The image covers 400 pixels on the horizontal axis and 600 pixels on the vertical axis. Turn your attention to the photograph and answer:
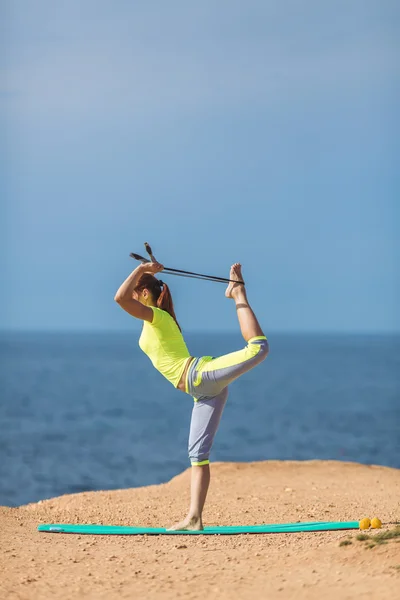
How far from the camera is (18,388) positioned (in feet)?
269

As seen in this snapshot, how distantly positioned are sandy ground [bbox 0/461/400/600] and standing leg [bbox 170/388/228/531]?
36cm

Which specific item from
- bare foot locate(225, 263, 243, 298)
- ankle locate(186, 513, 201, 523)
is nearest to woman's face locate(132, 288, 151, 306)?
bare foot locate(225, 263, 243, 298)

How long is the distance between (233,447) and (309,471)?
28544mm

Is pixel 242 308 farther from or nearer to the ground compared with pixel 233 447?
farther from the ground

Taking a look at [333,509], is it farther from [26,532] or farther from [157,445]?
[157,445]

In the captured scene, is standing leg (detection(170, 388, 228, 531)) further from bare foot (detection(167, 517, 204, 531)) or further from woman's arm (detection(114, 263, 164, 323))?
woman's arm (detection(114, 263, 164, 323))

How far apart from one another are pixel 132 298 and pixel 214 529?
7.63 feet

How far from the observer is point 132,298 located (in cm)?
982

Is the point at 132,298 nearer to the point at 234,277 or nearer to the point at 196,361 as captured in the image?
the point at 196,361

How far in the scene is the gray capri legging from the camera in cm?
984

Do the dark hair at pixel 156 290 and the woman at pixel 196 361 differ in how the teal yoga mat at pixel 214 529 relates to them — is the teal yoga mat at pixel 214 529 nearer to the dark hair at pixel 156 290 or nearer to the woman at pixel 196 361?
the woman at pixel 196 361

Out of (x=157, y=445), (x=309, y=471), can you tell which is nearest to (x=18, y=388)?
(x=157, y=445)

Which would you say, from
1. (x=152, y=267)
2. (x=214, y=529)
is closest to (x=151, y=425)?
(x=214, y=529)

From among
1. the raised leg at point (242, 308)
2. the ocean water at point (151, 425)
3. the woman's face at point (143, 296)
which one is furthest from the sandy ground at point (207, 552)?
the ocean water at point (151, 425)
